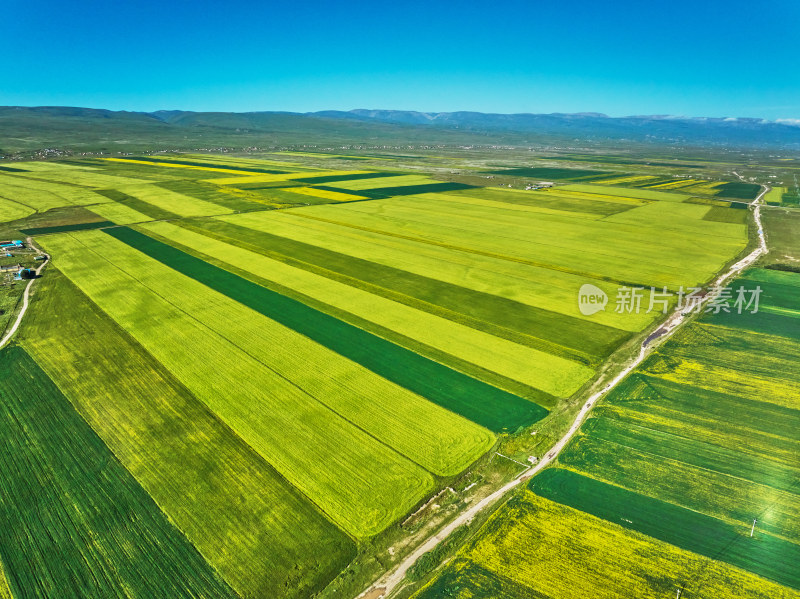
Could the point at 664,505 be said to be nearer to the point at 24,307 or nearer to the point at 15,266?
the point at 24,307

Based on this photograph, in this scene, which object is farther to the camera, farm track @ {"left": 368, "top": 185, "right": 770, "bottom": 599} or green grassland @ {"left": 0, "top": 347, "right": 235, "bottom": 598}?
farm track @ {"left": 368, "top": 185, "right": 770, "bottom": 599}

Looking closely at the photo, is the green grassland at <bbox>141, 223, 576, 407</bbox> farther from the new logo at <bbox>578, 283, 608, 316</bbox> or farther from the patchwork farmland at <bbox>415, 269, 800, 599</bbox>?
the new logo at <bbox>578, 283, 608, 316</bbox>

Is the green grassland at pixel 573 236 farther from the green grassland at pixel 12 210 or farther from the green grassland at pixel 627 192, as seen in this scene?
the green grassland at pixel 12 210

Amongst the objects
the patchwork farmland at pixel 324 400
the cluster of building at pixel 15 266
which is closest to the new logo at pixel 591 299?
the patchwork farmland at pixel 324 400

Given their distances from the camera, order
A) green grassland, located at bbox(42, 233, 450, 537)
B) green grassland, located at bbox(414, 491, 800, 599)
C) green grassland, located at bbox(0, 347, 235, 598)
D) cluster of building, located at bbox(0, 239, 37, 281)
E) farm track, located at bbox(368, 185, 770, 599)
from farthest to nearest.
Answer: cluster of building, located at bbox(0, 239, 37, 281) → green grassland, located at bbox(42, 233, 450, 537) → farm track, located at bbox(368, 185, 770, 599) → green grassland, located at bbox(0, 347, 235, 598) → green grassland, located at bbox(414, 491, 800, 599)

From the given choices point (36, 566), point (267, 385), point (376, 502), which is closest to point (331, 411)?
point (267, 385)

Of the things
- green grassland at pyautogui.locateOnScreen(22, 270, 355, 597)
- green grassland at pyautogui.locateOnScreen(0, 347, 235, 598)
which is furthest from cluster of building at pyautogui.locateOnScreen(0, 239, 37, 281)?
green grassland at pyautogui.locateOnScreen(0, 347, 235, 598)
